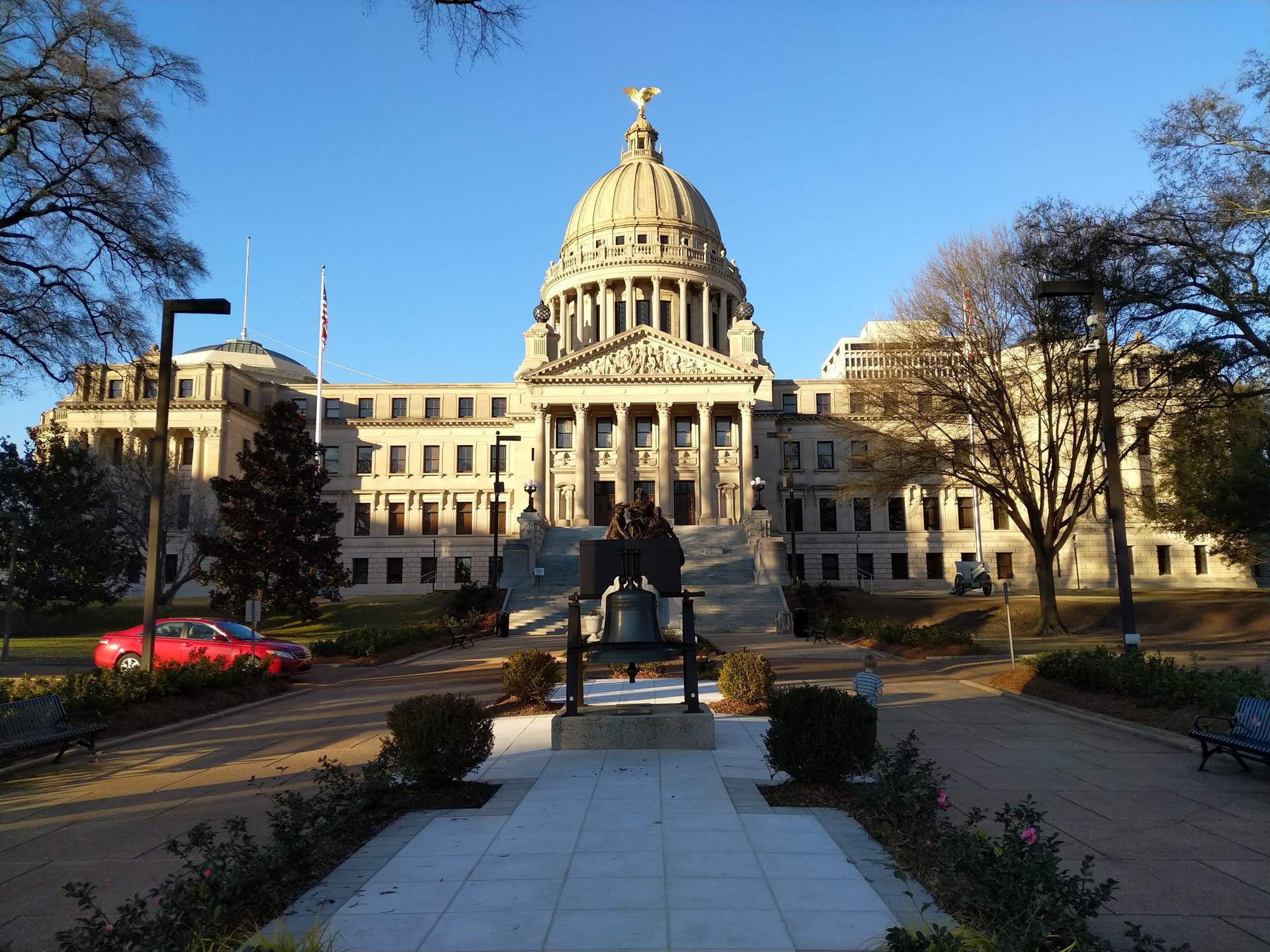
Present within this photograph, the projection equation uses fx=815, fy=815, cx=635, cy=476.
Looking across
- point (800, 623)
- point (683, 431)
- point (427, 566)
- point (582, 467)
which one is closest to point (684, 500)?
point (683, 431)

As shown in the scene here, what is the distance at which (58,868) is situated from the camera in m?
6.91

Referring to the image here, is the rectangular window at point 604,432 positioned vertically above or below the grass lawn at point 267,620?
above

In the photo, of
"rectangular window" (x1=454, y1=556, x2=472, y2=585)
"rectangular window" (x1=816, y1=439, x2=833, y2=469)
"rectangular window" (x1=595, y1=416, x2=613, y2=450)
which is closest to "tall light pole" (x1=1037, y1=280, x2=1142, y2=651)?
"rectangular window" (x1=454, y1=556, x2=472, y2=585)

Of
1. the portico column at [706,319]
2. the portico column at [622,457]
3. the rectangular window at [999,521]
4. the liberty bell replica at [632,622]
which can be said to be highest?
the portico column at [706,319]

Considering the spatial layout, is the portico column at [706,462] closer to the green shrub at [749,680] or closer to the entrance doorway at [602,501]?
the entrance doorway at [602,501]

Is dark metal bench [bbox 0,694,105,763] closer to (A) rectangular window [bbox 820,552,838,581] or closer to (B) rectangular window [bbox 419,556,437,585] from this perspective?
(B) rectangular window [bbox 419,556,437,585]

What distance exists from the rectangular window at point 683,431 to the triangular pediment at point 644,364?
13.3 feet

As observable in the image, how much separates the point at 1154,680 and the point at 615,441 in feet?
165

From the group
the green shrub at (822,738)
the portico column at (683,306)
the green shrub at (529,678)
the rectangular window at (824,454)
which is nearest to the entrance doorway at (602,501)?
the rectangular window at (824,454)

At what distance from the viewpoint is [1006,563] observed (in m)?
64.9

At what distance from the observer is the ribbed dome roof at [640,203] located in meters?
82.8

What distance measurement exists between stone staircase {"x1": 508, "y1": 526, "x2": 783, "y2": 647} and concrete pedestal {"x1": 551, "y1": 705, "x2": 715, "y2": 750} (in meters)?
19.4

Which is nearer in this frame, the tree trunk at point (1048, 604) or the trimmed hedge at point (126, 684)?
the trimmed hedge at point (126, 684)

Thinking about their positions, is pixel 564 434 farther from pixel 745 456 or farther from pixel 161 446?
pixel 161 446
